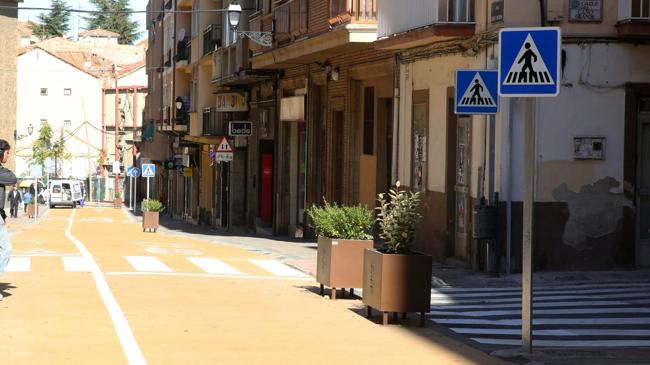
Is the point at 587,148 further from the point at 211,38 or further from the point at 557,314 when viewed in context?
the point at 211,38

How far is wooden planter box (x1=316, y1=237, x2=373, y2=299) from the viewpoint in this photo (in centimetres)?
1528

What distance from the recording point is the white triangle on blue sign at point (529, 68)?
35.3ft

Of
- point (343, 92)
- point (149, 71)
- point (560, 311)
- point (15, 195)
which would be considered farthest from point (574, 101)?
point (149, 71)

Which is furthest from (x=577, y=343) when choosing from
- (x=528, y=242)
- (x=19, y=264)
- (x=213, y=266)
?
(x=19, y=264)

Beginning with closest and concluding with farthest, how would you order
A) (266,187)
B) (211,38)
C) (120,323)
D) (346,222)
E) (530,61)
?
(530,61) → (120,323) → (346,222) → (266,187) → (211,38)

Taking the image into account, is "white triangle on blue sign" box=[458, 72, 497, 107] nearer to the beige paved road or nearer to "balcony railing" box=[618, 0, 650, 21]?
"balcony railing" box=[618, 0, 650, 21]

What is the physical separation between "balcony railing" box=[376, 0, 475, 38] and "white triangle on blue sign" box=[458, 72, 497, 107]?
295 centimetres

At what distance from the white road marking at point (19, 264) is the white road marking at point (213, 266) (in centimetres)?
279

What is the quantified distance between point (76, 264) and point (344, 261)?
23.0 ft

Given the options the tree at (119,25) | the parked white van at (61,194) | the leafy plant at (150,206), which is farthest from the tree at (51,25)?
the leafy plant at (150,206)

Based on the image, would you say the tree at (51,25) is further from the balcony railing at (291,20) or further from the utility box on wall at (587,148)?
the utility box on wall at (587,148)

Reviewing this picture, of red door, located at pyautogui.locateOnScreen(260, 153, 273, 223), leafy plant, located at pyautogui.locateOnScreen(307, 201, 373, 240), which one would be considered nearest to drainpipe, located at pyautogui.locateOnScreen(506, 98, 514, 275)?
leafy plant, located at pyautogui.locateOnScreen(307, 201, 373, 240)

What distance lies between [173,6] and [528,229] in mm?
53891

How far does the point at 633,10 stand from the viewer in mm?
18406
